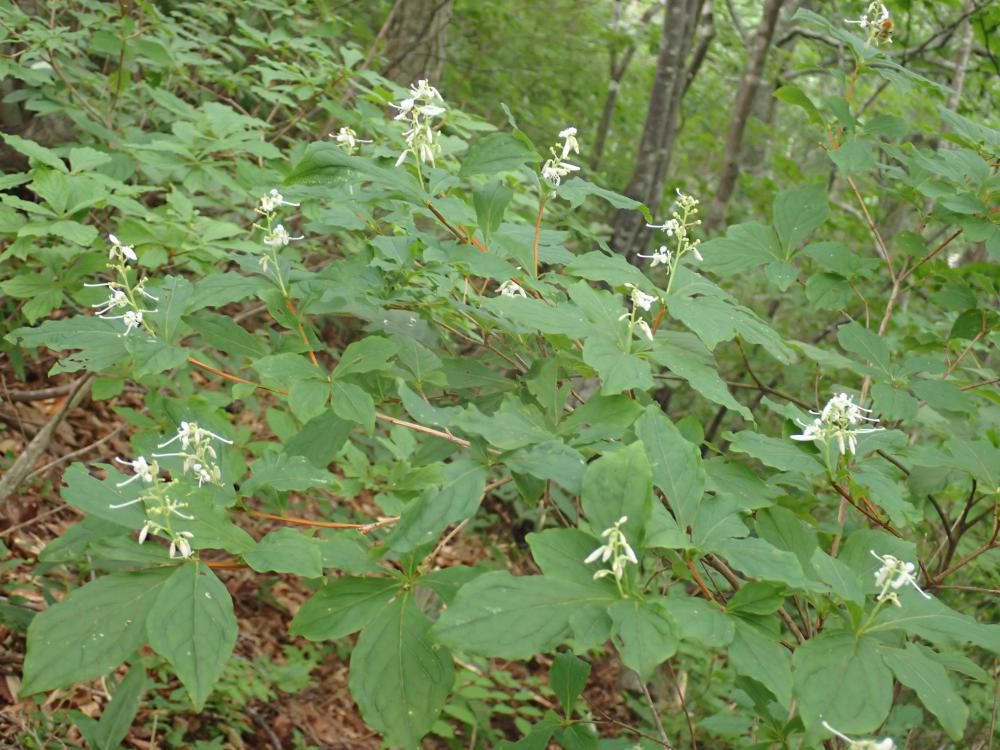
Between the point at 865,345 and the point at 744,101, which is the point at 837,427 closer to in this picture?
the point at 865,345

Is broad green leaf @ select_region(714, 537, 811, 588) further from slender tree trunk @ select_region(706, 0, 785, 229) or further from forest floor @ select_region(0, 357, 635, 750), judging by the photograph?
slender tree trunk @ select_region(706, 0, 785, 229)

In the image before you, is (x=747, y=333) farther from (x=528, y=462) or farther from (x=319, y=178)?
(x=319, y=178)

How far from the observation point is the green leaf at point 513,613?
3.15 feet

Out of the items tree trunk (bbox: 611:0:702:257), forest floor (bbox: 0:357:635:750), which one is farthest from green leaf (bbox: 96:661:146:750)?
tree trunk (bbox: 611:0:702:257)

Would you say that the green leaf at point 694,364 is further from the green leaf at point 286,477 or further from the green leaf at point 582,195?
the green leaf at point 286,477

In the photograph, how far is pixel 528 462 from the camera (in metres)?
1.17

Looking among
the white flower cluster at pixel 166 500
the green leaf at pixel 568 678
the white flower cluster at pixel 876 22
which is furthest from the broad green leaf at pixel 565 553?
the white flower cluster at pixel 876 22

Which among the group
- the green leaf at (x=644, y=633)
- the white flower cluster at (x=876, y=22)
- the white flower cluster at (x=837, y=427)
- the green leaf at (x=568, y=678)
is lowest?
the green leaf at (x=568, y=678)

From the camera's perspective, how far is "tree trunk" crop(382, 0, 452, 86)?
4777mm

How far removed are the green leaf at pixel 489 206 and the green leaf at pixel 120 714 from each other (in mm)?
1108

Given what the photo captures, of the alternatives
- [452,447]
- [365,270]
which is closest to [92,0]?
[365,270]

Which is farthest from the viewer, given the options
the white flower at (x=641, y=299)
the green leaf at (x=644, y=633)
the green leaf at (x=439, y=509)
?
the white flower at (x=641, y=299)

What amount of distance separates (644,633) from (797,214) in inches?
54.6

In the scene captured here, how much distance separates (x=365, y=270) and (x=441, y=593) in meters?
0.70
